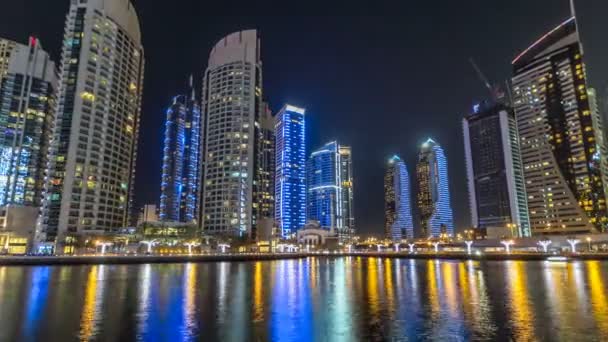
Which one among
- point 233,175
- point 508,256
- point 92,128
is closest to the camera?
point 508,256

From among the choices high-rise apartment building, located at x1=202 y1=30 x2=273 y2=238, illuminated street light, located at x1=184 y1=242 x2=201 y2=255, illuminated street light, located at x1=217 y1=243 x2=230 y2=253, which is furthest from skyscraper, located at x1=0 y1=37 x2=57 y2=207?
illuminated street light, located at x1=217 y1=243 x2=230 y2=253

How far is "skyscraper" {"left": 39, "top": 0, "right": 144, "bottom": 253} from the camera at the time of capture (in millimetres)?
137250

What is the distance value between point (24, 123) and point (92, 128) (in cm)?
5242

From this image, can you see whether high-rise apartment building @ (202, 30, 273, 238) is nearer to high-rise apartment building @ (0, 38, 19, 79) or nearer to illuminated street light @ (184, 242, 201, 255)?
illuminated street light @ (184, 242, 201, 255)

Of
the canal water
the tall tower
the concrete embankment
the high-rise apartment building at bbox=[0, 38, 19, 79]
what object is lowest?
the concrete embankment

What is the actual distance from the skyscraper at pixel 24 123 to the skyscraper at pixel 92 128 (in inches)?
1539

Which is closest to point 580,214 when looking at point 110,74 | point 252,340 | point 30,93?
point 252,340

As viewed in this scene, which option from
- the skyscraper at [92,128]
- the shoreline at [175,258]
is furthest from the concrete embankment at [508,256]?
the skyscraper at [92,128]

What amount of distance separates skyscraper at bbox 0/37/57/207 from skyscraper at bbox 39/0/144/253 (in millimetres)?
39102

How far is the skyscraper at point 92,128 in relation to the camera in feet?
450

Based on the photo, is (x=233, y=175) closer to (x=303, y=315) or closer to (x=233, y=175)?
(x=233, y=175)

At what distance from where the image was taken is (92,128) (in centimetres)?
14688

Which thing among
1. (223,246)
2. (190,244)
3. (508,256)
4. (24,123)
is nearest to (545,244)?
(508,256)

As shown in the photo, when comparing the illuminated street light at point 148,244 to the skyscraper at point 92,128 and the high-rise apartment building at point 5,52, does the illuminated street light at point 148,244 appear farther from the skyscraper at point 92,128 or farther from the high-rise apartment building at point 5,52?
the high-rise apartment building at point 5,52
